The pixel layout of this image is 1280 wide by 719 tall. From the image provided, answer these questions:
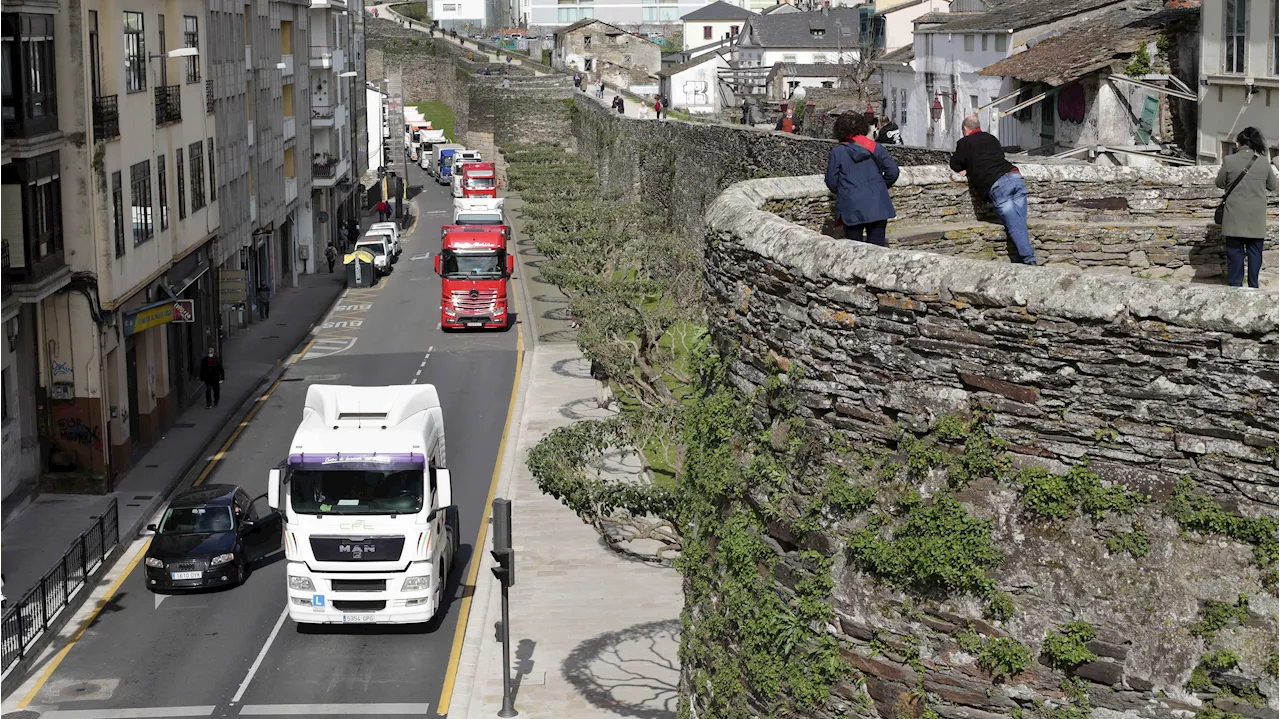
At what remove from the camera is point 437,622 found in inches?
1142

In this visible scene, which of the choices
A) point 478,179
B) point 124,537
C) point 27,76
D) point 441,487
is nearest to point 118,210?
point 27,76

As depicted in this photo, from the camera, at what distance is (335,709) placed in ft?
79.8

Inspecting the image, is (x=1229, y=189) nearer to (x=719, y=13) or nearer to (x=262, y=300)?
(x=262, y=300)

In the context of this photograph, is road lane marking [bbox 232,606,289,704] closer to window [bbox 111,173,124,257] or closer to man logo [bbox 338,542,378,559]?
man logo [bbox 338,542,378,559]

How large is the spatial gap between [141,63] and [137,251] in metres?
5.18

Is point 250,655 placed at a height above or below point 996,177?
below

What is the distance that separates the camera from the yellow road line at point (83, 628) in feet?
81.7

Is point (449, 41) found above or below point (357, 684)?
above

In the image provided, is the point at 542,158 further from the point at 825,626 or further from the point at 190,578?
the point at 825,626

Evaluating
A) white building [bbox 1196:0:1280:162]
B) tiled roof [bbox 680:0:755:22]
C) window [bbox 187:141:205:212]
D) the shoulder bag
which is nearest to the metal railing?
window [bbox 187:141:205:212]

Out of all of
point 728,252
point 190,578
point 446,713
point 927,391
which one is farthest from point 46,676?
point 927,391

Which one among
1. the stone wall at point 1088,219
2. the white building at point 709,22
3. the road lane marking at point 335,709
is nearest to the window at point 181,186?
the road lane marking at point 335,709

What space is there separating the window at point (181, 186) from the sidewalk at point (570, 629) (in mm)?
15442

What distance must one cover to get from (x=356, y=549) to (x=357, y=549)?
2 cm
